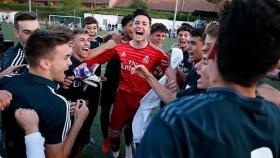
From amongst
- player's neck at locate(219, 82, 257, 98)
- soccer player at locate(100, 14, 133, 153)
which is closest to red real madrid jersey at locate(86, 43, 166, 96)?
soccer player at locate(100, 14, 133, 153)

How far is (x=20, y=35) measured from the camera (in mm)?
3812

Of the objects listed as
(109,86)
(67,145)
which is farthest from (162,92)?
(109,86)

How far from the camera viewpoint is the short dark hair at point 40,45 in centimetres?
225

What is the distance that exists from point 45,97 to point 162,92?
45.4 inches

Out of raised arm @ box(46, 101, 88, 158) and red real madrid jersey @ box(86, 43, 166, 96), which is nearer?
raised arm @ box(46, 101, 88, 158)

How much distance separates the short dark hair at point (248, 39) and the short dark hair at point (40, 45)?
154 cm

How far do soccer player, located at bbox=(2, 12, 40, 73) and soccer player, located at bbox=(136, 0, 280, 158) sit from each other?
2992 mm

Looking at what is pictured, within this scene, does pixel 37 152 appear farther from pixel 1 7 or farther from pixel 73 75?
pixel 1 7

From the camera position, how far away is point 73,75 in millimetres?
3799

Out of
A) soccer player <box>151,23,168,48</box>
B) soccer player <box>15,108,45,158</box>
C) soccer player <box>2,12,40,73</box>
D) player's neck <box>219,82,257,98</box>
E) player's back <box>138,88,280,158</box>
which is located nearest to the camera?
player's back <box>138,88,280,158</box>

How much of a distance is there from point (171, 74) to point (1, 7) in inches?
2196

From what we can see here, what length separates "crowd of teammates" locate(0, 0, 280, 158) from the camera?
1.01 metres

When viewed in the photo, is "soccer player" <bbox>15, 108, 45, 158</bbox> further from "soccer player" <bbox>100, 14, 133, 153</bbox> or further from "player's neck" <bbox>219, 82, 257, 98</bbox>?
"soccer player" <bbox>100, 14, 133, 153</bbox>

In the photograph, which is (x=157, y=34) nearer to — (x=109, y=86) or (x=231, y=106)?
(x=109, y=86)
